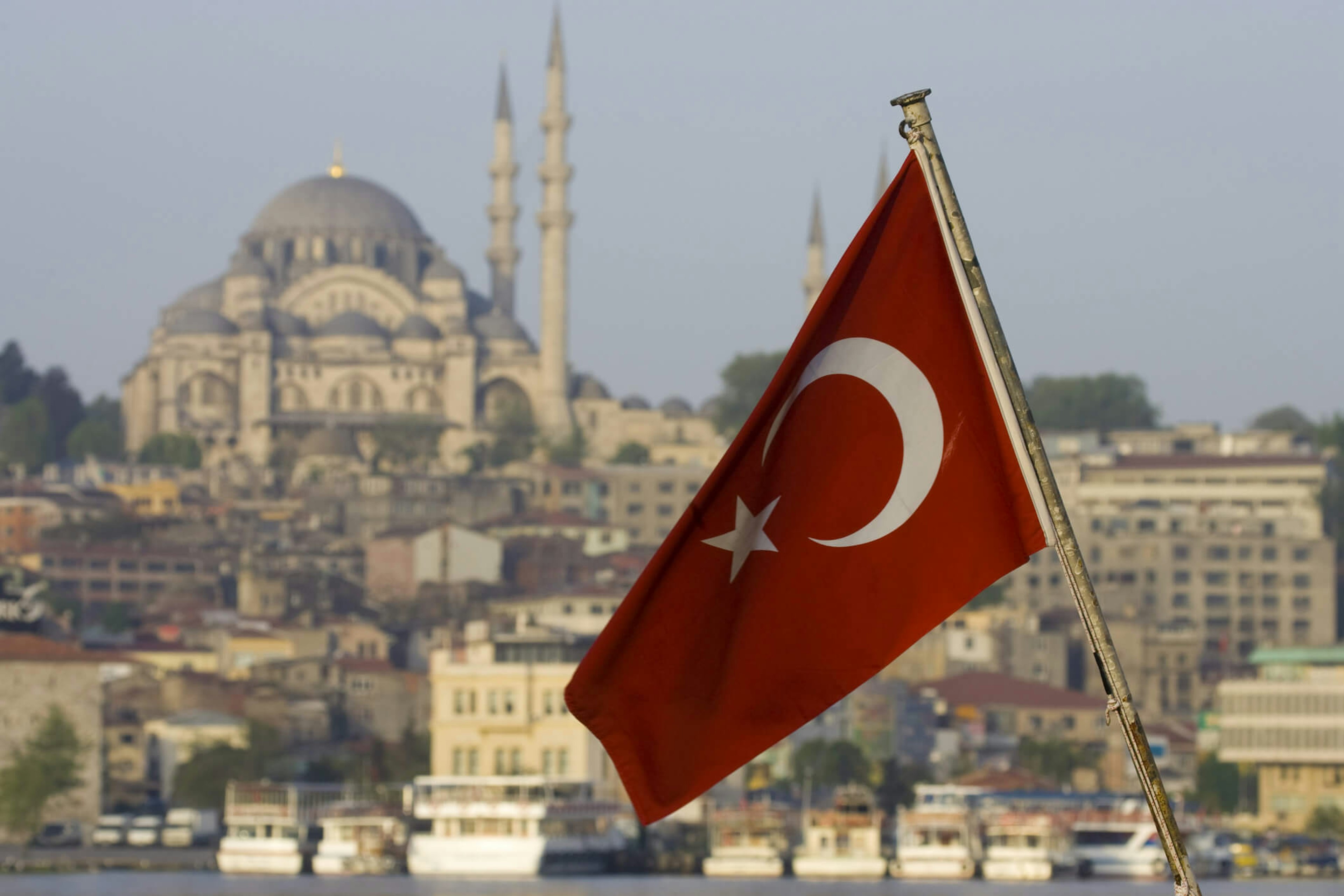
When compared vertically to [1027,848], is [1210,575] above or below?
above

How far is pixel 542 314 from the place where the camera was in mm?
118500

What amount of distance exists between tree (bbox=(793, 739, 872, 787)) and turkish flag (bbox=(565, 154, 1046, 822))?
55683 mm

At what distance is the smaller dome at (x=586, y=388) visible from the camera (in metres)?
127

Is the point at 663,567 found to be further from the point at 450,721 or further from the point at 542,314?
the point at 542,314

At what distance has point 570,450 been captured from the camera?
4732 inches

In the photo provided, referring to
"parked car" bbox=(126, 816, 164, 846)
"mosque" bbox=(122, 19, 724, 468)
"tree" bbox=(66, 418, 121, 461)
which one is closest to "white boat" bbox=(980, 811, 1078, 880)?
"parked car" bbox=(126, 816, 164, 846)

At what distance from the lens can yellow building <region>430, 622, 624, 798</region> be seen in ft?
187

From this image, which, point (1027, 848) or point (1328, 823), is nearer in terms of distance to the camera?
point (1027, 848)

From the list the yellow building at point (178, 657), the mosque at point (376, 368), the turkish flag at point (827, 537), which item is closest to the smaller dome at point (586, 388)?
the mosque at point (376, 368)

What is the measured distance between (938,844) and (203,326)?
7575cm

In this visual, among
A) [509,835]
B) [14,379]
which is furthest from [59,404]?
[509,835]

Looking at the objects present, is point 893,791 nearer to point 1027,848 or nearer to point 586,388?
point 1027,848

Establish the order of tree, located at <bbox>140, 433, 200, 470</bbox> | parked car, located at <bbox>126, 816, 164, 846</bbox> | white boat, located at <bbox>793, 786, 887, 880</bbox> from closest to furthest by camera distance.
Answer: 1. white boat, located at <bbox>793, 786, 887, 880</bbox>
2. parked car, located at <bbox>126, 816, 164, 846</bbox>
3. tree, located at <bbox>140, 433, 200, 470</bbox>

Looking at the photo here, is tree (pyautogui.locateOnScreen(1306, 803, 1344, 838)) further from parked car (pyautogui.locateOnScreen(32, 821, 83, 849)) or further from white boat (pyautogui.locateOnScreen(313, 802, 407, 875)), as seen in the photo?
parked car (pyautogui.locateOnScreen(32, 821, 83, 849))
